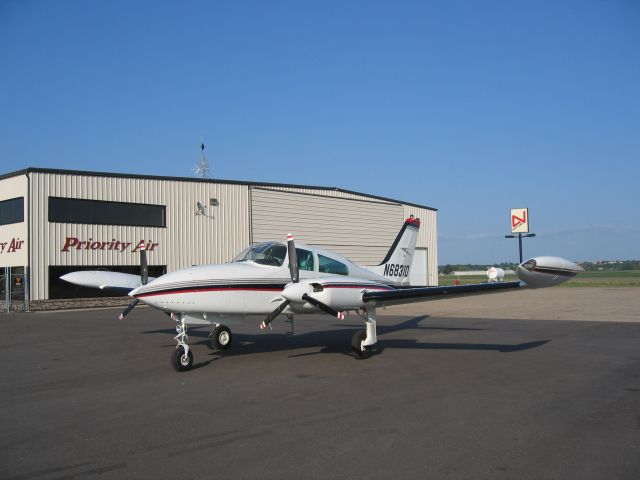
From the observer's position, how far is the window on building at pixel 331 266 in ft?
45.3

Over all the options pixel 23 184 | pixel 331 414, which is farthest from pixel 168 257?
pixel 331 414

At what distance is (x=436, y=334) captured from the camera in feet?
58.3

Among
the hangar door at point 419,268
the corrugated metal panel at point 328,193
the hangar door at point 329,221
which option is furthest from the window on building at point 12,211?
the hangar door at point 419,268

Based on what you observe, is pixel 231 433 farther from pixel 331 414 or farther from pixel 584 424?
pixel 584 424

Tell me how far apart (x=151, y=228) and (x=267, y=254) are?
2290cm

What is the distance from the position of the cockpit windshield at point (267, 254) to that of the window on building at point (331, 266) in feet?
3.39

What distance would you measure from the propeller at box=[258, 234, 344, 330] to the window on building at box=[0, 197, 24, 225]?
23699 millimetres

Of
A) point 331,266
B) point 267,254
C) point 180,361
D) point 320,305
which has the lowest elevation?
point 180,361

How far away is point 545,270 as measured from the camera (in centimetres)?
1074

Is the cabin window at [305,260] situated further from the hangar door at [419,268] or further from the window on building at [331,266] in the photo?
the hangar door at [419,268]

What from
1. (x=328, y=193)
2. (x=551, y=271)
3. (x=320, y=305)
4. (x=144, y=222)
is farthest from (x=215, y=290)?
(x=328, y=193)

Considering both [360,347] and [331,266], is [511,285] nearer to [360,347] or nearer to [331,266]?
[360,347]

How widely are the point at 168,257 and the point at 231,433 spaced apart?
96.2ft

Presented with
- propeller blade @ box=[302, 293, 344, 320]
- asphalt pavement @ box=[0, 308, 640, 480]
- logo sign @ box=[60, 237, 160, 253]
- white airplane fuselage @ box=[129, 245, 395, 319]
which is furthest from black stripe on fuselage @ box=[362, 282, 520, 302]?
logo sign @ box=[60, 237, 160, 253]
